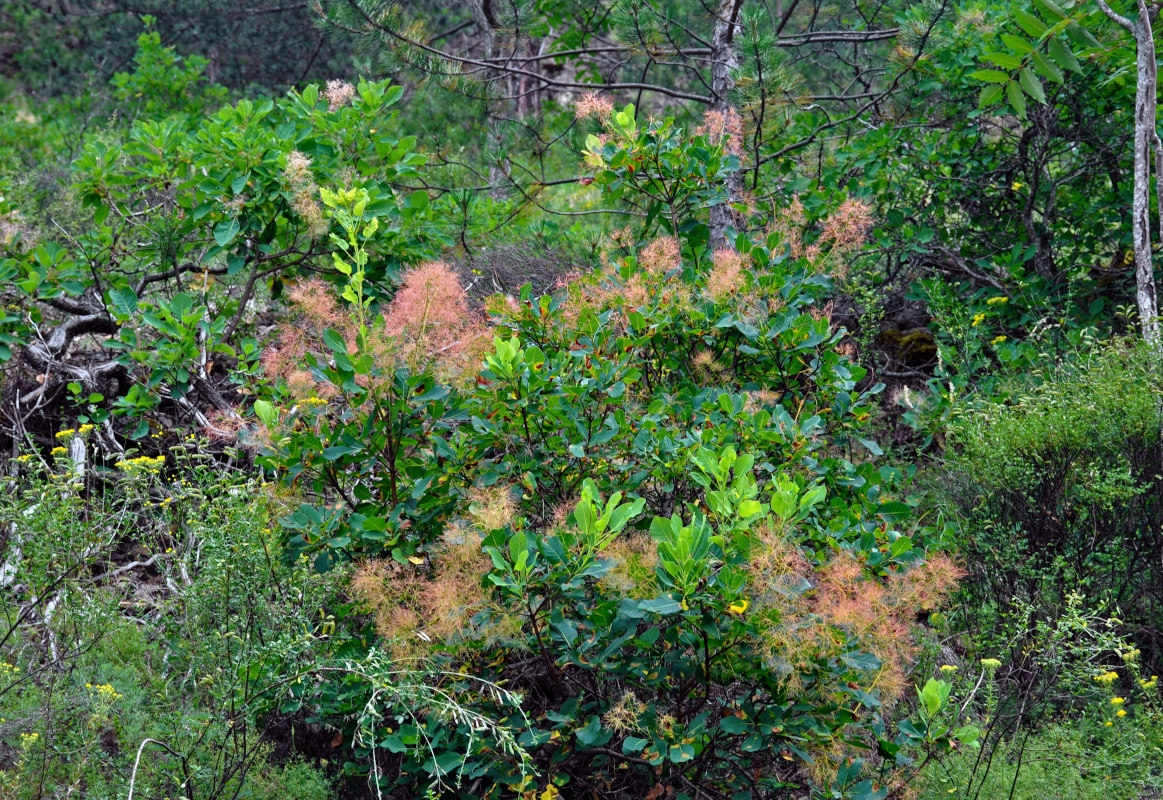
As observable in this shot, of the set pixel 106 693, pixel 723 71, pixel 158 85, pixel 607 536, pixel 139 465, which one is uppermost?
pixel 158 85

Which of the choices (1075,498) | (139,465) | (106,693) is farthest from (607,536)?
(1075,498)

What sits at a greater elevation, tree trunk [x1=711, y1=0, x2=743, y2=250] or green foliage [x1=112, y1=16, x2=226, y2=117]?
green foliage [x1=112, y1=16, x2=226, y2=117]

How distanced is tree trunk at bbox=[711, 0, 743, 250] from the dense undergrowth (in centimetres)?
4

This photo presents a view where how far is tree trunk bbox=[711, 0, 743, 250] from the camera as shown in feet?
16.1

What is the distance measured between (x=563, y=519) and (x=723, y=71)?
3377 millimetres

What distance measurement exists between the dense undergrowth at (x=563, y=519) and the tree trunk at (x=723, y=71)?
44 mm

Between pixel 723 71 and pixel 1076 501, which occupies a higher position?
pixel 723 71

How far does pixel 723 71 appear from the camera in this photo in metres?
5.09

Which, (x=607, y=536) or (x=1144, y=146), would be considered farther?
(x=1144, y=146)

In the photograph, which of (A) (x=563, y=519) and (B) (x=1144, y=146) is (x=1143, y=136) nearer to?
(B) (x=1144, y=146)

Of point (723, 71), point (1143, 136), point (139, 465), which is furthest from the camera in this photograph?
point (723, 71)

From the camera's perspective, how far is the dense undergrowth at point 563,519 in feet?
7.98

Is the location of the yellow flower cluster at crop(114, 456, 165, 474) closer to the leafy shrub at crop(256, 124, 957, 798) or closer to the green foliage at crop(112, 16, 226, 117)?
→ the leafy shrub at crop(256, 124, 957, 798)

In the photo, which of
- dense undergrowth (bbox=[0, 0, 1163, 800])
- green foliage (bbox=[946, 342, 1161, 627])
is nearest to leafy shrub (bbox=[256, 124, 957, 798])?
dense undergrowth (bbox=[0, 0, 1163, 800])
